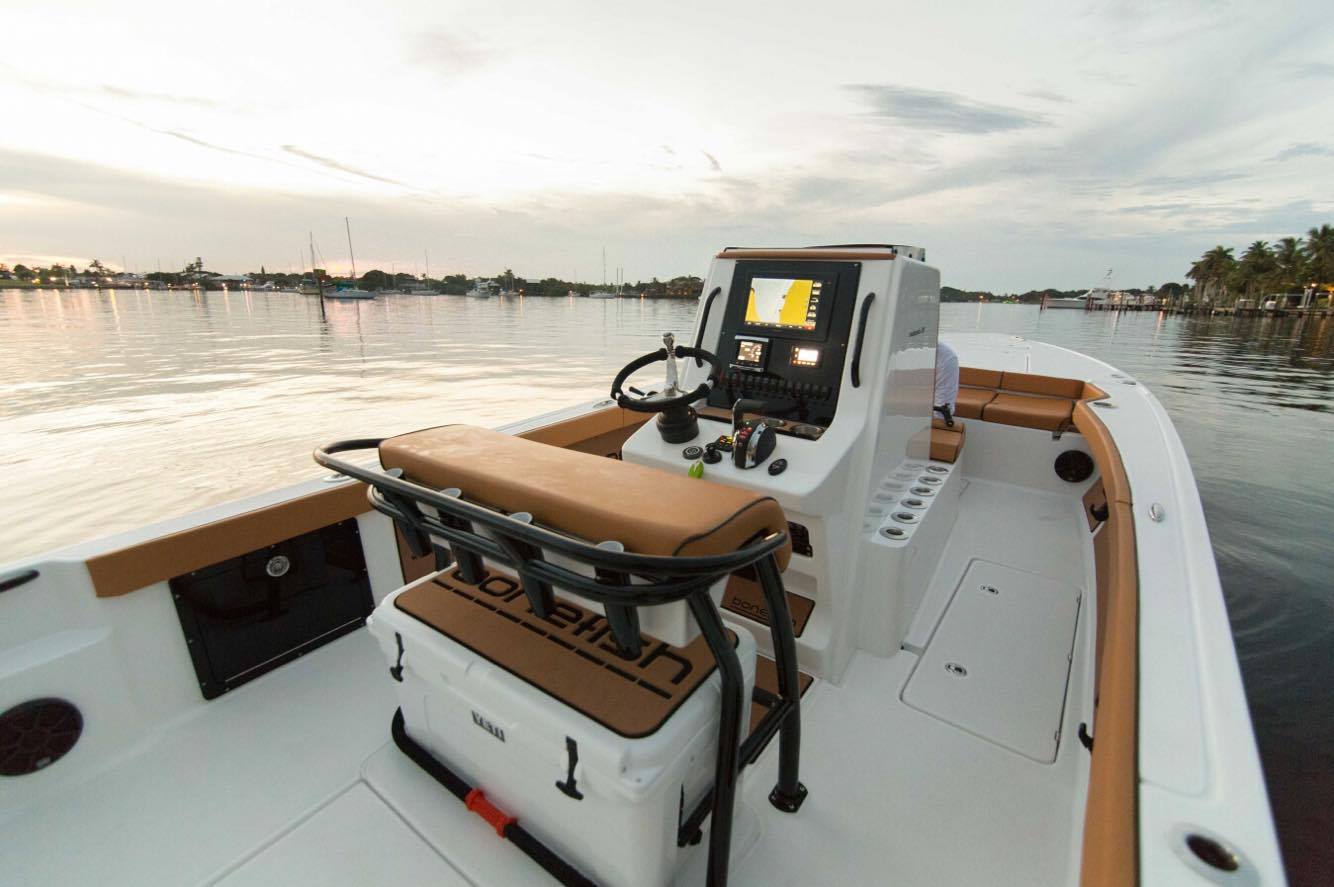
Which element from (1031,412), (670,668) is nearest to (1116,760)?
(670,668)

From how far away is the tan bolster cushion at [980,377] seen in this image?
4.18m

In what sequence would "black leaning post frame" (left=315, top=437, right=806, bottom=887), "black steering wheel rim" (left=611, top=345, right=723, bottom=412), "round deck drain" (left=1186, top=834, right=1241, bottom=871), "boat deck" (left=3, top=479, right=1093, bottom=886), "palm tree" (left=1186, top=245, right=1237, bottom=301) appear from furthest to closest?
"palm tree" (left=1186, top=245, right=1237, bottom=301), "black steering wheel rim" (left=611, top=345, right=723, bottom=412), "boat deck" (left=3, top=479, right=1093, bottom=886), "black leaning post frame" (left=315, top=437, right=806, bottom=887), "round deck drain" (left=1186, top=834, right=1241, bottom=871)

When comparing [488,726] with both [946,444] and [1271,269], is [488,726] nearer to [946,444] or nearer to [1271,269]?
[946,444]

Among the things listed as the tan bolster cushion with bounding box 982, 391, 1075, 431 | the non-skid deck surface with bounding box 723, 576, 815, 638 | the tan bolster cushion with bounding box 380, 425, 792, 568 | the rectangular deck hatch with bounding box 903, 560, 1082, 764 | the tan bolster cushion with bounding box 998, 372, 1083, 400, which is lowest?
the rectangular deck hatch with bounding box 903, 560, 1082, 764

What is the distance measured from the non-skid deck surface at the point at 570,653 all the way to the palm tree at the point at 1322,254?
261 feet

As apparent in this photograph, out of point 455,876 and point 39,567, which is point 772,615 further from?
point 39,567

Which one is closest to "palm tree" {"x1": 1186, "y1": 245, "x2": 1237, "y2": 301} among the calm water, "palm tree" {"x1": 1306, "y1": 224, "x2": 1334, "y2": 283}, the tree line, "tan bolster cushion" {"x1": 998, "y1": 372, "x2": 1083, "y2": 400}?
the tree line

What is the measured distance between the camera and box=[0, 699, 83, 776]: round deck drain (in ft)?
4.59

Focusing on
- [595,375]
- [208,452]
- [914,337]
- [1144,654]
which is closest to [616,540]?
[1144,654]

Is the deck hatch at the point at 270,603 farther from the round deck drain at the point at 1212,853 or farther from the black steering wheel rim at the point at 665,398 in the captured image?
the round deck drain at the point at 1212,853

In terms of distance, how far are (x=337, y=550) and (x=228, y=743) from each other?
0.62m

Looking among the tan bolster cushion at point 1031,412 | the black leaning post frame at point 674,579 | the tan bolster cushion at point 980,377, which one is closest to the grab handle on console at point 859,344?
the black leaning post frame at point 674,579

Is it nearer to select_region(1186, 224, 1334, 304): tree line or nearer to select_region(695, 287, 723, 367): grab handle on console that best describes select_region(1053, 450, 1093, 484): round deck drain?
select_region(695, 287, 723, 367): grab handle on console

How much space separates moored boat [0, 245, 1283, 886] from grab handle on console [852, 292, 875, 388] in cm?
3
